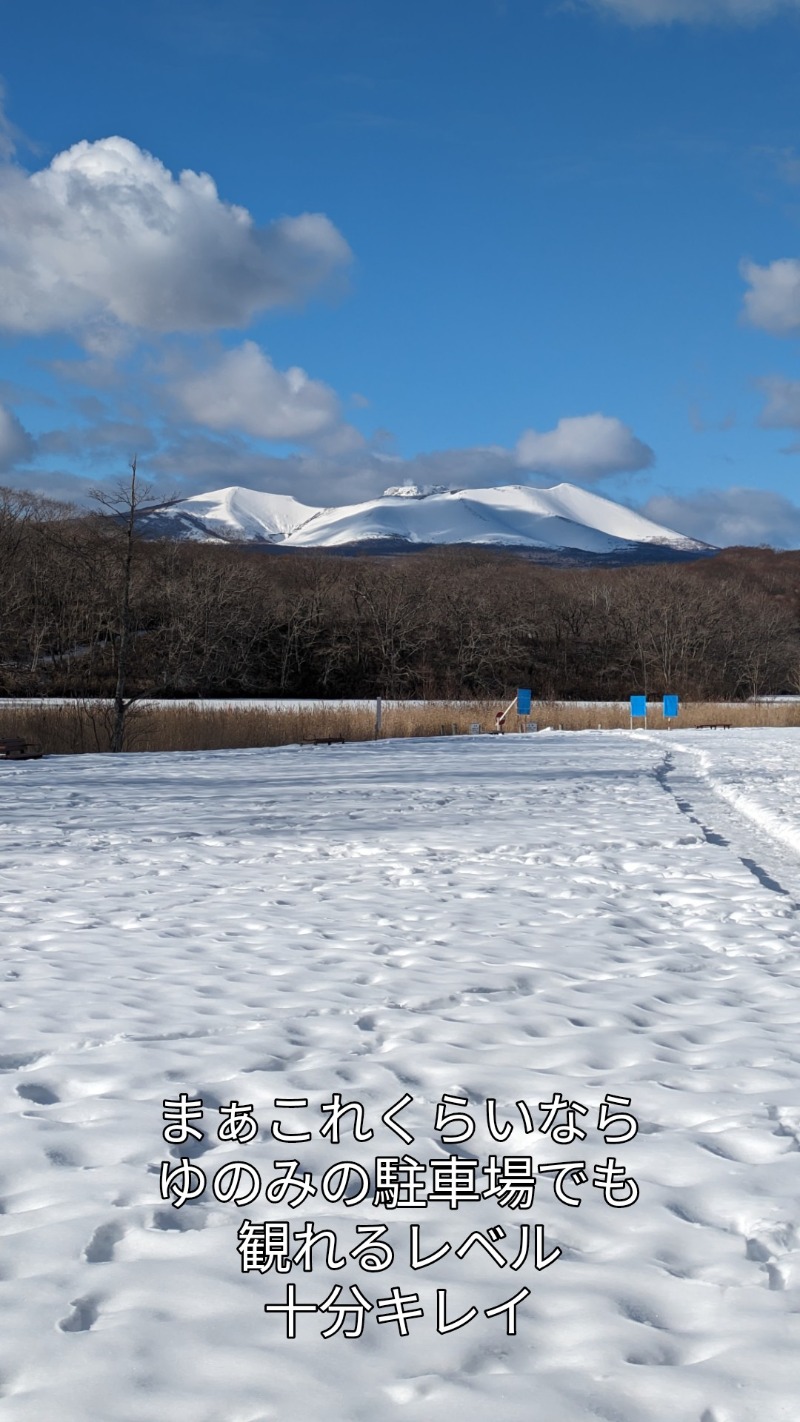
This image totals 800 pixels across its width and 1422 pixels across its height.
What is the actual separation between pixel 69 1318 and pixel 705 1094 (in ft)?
6.84

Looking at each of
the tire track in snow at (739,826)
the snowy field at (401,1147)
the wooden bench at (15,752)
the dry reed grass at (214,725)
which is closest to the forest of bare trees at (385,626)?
the dry reed grass at (214,725)

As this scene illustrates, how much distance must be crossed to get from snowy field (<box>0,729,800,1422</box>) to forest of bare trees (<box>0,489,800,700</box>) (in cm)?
4335

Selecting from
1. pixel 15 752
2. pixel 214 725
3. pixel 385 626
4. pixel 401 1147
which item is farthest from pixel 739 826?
pixel 385 626

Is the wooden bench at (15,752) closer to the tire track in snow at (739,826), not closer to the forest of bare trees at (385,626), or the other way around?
the tire track in snow at (739,826)

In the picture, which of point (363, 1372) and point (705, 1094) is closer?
point (363, 1372)

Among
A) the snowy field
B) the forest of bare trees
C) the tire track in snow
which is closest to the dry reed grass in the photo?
the tire track in snow

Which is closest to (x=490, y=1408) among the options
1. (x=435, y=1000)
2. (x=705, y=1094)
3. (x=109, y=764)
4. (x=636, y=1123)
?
(x=636, y=1123)

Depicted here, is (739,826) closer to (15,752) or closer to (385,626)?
(15,752)

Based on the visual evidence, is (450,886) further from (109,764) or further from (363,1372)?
(109,764)

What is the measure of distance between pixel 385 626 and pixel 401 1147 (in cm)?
7089

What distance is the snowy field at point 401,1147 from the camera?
2193mm

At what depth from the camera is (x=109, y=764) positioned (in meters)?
17.0

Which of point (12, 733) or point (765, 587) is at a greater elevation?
point (765, 587)

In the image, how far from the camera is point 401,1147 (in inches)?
125
